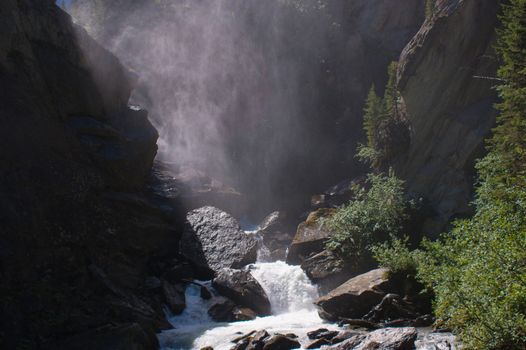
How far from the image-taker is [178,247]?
2539cm

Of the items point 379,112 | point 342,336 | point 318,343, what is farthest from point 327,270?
point 379,112

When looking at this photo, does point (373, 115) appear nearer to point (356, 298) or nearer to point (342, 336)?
point (356, 298)

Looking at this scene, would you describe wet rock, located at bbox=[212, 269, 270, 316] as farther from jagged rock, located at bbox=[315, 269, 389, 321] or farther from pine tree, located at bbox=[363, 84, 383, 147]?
pine tree, located at bbox=[363, 84, 383, 147]

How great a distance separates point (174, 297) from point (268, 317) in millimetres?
4211

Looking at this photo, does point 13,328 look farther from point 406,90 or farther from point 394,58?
point 394,58

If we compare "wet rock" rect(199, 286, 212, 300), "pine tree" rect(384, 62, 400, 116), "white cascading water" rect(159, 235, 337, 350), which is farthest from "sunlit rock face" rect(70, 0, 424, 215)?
"wet rock" rect(199, 286, 212, 300)

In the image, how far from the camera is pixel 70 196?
19.7 m

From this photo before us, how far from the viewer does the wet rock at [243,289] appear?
20594mm

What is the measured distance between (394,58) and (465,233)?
26.0m

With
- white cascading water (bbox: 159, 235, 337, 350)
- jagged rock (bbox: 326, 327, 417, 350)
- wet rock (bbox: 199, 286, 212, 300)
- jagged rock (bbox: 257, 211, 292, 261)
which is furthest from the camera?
jagged rock (bbox: 257, 211, 292, 261)

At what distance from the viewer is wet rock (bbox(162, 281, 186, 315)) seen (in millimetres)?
19969

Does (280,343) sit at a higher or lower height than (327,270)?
lower

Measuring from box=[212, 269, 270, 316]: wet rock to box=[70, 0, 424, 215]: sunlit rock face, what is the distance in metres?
13.2

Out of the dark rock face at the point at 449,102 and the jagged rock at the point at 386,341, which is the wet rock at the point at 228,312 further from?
the dark rock face at the point at 449,102
